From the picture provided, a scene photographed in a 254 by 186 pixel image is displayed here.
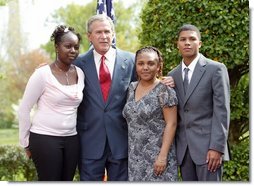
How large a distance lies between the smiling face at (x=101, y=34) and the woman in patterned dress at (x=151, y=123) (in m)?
0.29

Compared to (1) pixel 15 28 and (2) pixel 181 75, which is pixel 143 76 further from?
(1) pixel 15 28

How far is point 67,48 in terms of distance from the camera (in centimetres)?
375

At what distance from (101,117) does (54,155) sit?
0.46 meters

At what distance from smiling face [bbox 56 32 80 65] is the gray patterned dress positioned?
1.71 ft

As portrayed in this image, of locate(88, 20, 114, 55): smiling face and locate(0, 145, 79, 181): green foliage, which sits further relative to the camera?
locate(0, 145, 79, 181): green foliage

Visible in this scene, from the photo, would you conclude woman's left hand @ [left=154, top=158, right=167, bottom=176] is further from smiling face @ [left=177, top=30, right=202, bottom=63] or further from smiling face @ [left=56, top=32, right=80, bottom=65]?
smiling face @ [left=56, top=32, right=80, bottom=65]

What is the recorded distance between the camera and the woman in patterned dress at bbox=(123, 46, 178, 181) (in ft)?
12.0

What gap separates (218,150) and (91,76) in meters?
1.13

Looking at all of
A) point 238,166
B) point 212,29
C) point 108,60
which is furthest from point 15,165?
point 108,60

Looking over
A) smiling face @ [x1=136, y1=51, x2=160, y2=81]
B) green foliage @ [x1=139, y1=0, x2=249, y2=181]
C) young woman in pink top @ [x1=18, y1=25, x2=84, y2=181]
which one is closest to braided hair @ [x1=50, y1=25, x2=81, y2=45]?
young woman in pink top @ [x1=18, y1=25, x2=84, y2=181]

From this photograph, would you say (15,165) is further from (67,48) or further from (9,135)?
(9,135)

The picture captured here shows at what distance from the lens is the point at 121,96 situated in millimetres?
3912

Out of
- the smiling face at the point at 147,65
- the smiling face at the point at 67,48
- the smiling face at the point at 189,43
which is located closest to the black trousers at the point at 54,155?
the smiling face at the point at 67,48

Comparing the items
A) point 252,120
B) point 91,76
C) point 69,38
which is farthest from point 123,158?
point 252,120
